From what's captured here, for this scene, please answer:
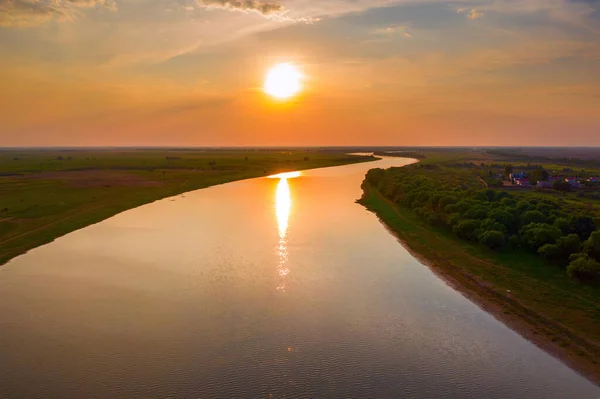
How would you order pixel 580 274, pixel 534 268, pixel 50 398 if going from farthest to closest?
pixel 534 268 → pixel 580 274 → pixel 50 398

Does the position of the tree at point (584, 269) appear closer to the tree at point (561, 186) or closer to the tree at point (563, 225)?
the tree at point (563, 225)

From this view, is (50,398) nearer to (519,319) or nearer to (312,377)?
(312,377)

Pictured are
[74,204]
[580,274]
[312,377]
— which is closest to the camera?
[312,377]

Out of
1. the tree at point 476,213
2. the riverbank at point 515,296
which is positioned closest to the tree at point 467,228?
the riverbank at point 515,296

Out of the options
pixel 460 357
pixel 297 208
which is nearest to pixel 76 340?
pixel 460 357

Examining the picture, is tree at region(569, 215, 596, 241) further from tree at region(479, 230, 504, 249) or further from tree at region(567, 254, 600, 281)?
tree at region(567, 254, 600, 281)

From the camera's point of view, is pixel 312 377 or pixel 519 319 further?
pixel 519 319

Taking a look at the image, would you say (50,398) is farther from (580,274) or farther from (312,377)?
(580,274)
